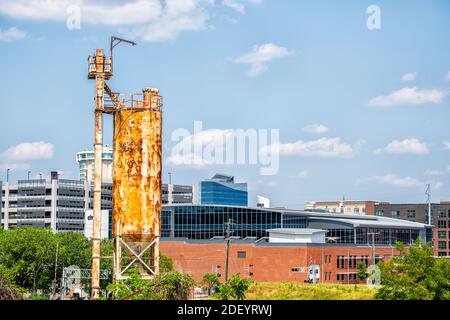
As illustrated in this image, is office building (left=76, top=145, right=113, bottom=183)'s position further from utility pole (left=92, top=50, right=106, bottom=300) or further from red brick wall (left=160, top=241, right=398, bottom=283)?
utility pole (left=92, top=50, right=106, bottom=300)

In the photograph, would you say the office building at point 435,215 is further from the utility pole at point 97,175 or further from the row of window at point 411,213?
the utility pole at point 97,175

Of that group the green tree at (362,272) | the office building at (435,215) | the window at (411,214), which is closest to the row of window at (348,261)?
the green tree at (362,272)

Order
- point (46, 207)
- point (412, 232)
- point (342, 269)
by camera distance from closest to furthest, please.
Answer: point (342, 269) → point (412, 232) → point (46, 207)

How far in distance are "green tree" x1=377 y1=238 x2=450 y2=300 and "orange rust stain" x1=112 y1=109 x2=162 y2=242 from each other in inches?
511

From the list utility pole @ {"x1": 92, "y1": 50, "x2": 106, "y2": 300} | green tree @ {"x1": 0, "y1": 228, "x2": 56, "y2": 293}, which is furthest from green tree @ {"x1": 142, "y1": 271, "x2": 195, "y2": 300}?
green tree @ {"x1": 0, "y1": 228, "x2": 56, "y2": 293}

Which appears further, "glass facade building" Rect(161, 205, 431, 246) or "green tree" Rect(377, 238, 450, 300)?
"glass facade building" Rect(161, 205, 431, 246)

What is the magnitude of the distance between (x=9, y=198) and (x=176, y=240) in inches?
2204

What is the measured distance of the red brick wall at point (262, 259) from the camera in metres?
77.3

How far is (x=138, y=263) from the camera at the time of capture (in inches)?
1693

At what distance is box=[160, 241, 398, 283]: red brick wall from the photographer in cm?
7731

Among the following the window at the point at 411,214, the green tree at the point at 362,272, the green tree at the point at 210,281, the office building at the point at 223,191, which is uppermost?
the office building at the point at 223,191

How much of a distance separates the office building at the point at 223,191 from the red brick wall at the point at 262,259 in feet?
156
